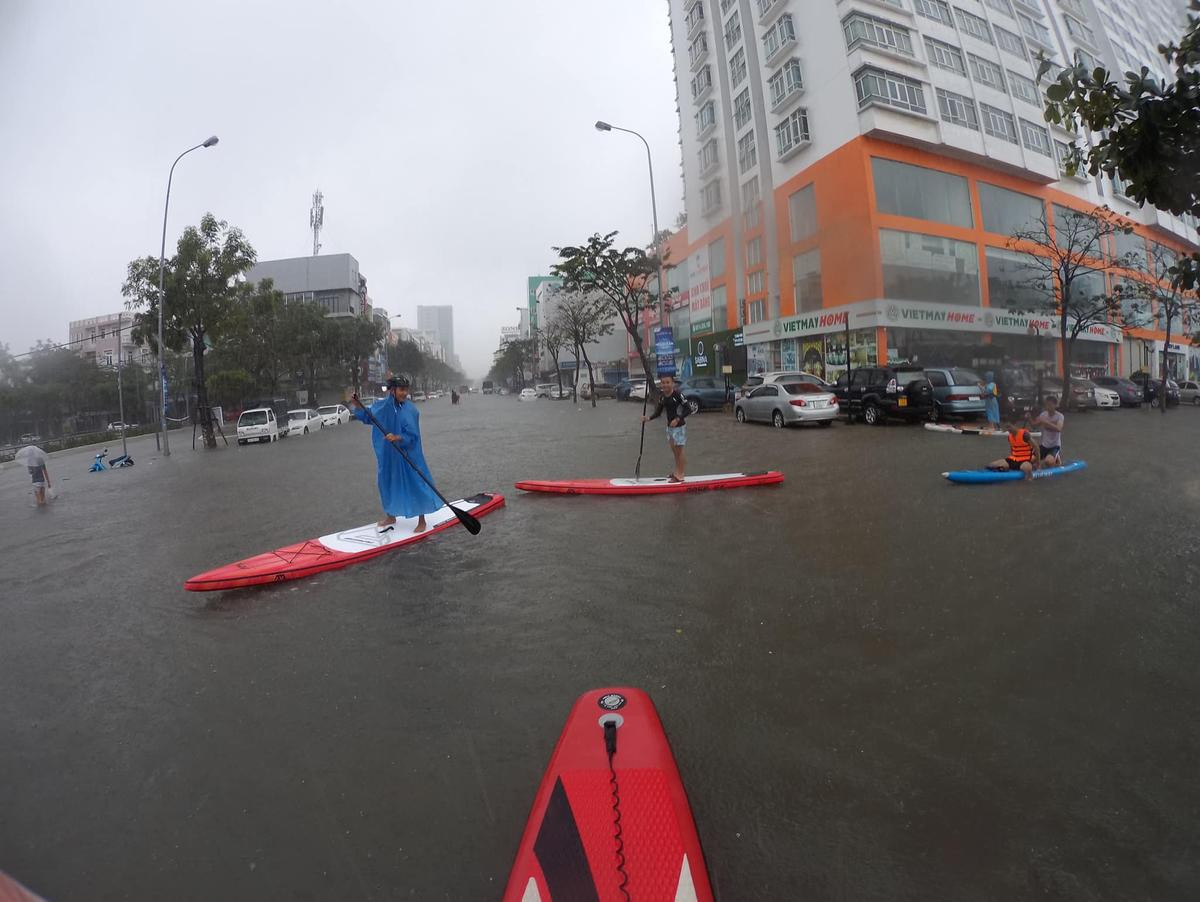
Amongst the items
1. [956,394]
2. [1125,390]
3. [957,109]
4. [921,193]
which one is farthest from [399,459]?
[957,109]

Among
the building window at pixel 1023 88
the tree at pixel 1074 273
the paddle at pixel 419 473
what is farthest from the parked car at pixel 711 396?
the paddle at pixel 419 473

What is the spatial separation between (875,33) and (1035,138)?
30.0ft

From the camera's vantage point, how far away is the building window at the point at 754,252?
2420 centimetres

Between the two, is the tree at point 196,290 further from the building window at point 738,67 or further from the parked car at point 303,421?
the building window at point 738,67

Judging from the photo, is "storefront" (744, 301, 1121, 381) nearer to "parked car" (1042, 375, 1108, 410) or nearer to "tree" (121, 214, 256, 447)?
"parked car" (1042, 375, 1108, 410)

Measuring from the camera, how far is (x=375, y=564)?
5.24 meters

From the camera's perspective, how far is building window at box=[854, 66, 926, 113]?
78.2 ft

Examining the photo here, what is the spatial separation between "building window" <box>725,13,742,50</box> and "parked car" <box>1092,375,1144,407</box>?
22.9 meters

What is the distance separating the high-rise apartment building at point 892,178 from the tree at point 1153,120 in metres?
20.4

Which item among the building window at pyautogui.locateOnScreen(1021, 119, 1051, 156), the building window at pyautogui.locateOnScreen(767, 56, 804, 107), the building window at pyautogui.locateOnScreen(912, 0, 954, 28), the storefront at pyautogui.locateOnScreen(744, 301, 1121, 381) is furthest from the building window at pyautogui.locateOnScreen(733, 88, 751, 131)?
the building window at pyautogui.locateOnScreen(1021, 119, 1051, 156)

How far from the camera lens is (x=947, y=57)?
2509cm

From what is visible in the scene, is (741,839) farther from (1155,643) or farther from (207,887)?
(1155,643)

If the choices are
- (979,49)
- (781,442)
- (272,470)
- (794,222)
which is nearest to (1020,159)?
(979,49)

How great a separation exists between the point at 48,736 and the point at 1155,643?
577cm
